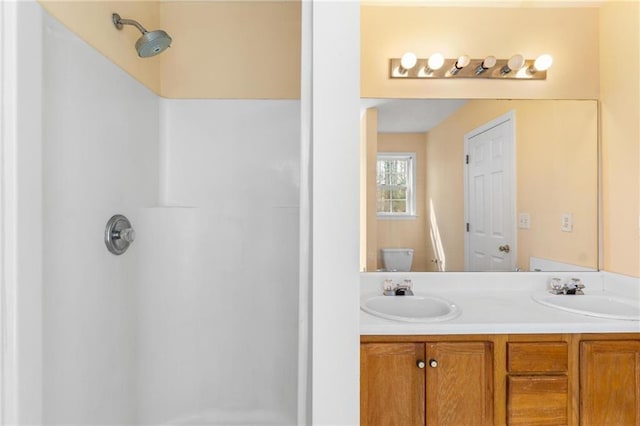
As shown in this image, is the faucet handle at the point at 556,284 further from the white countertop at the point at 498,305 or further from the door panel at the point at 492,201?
the door panel at the point at 492,201

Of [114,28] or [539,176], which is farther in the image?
[539,176]

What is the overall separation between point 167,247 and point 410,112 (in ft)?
4.76

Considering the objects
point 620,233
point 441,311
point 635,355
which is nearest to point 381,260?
point 441,311

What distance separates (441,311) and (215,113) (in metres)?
1.44

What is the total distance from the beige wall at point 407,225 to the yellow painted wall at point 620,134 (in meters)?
0.99

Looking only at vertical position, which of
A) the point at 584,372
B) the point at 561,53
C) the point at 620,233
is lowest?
the point at 584,372

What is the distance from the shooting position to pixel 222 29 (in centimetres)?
171

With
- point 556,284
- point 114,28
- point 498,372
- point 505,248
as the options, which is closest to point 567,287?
point 556,284

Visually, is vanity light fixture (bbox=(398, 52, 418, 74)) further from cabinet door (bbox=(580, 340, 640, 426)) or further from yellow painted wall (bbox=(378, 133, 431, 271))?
cabinet door (bbox=(580, 340, 640, 426))

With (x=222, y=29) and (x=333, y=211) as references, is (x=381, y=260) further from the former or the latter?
(x=222, y=29)

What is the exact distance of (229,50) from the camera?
1.71m

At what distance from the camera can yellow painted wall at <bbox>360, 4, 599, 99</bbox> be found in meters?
1.88

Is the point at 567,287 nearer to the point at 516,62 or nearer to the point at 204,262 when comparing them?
the point at 516,62

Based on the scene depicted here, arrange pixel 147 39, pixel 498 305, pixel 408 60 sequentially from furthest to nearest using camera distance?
pixel 408 60
pixel 498 305
pixel 147 39
